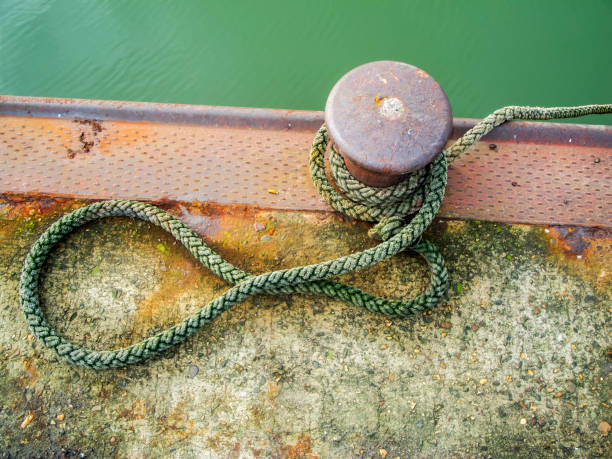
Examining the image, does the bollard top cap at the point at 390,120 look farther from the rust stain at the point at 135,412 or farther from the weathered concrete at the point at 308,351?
the rust stain at the point at 135,412

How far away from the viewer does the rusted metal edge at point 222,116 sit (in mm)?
1588

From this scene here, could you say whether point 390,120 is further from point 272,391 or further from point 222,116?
point 272,391

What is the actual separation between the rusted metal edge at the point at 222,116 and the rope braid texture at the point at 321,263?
20 centimetres

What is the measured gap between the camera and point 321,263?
1.29 metres

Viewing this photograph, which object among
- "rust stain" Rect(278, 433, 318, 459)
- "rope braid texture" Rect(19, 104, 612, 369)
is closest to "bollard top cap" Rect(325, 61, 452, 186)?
"rope braid texture" Rect(19, 104, 612, 369)

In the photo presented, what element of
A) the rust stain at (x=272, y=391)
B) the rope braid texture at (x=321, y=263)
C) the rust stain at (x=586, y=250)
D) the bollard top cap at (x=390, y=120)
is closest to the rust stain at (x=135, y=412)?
the rope braid texture at (x=321, y=263)

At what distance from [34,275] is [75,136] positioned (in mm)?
576

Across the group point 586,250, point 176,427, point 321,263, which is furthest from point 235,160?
point 586,250

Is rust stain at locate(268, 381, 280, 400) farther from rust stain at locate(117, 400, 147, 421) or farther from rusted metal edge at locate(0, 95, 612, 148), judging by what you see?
rusted metal edge at locate(0, 95, 612, 148)

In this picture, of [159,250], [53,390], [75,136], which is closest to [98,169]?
[75,136]

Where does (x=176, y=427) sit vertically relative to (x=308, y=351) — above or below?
below

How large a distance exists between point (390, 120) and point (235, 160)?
701 millimetres

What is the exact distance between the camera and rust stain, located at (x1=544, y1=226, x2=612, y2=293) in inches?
56.5

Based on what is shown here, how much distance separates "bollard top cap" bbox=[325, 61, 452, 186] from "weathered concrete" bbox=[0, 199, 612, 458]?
0.45 m
